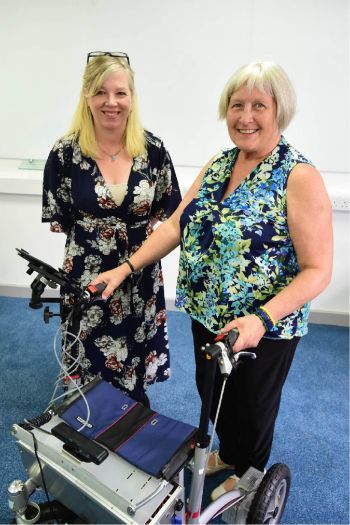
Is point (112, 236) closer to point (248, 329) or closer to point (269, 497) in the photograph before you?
point (248, 329)

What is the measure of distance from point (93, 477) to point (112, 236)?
34.4 inches

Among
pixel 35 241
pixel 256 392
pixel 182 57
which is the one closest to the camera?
pixel 256 392

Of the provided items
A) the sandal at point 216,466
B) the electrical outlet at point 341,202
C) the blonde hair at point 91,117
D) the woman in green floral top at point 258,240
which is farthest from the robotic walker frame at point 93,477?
the electrical outlet at point 341,202

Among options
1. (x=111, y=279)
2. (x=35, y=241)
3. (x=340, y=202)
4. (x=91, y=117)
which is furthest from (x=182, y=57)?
(x=111, y=279)

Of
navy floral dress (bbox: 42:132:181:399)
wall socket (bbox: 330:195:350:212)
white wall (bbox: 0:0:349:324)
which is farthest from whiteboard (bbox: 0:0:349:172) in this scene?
navy floral dress (bbox: 42:132:181:399)

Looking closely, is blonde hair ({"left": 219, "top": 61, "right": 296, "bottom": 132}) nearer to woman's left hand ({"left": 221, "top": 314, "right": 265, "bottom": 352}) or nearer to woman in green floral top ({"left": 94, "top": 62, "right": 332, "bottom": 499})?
woman in green floral top ({"left": 94, "top": 62, "right": 332, "bottom": 499})

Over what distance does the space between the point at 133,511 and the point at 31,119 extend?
2507 millimetres

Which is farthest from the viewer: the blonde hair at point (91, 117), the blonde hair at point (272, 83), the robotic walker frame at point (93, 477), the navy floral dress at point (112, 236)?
the navy floral dress at point (112, 236)

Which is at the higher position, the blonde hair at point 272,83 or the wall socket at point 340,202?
the blonde hair at point 272,83

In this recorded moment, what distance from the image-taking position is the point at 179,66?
2541 mm

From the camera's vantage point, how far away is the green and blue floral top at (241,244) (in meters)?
1.12

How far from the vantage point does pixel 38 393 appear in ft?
7.32

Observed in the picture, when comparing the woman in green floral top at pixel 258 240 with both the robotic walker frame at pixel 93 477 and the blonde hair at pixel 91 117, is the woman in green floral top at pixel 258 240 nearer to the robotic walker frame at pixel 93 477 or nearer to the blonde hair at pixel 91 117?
the robotic walker frame at pixel 93 477

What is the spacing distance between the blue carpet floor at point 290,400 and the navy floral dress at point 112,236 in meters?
0.53
